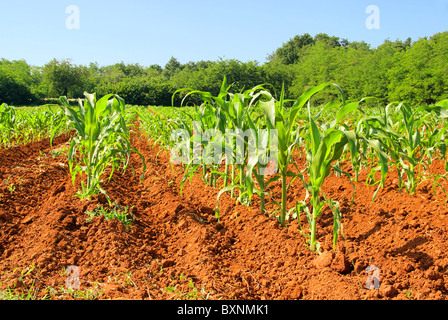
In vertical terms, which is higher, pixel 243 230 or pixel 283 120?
pixel 283 120

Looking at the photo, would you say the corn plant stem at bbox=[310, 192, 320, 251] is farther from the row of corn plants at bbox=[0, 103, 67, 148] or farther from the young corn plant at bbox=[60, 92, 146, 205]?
the row of corn plants at bbox=[0, 103, 67, 148]

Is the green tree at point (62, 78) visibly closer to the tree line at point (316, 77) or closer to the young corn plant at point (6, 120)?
the tree line at point (316, 77)

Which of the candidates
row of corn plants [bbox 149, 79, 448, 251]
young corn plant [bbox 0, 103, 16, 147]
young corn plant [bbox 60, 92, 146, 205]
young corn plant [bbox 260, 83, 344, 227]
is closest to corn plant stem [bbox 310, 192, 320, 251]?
row of corn plants [bbox 149, 79, 448, 251]

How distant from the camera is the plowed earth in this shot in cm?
172

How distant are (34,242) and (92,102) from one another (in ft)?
3.96

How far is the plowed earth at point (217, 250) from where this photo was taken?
172 centimetres

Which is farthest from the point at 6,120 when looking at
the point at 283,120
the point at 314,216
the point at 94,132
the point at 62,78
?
the point at 62,78

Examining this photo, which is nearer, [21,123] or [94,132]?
[94,132]

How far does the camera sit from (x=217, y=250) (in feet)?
7.29

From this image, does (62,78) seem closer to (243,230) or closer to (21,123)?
(21,123)

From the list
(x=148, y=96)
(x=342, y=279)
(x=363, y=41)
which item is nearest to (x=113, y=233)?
(x=342, y=279)

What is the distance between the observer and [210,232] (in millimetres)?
2438

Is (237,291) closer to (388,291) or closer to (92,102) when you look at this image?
(388,291)

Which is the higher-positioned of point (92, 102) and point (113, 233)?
point (92, 102)
